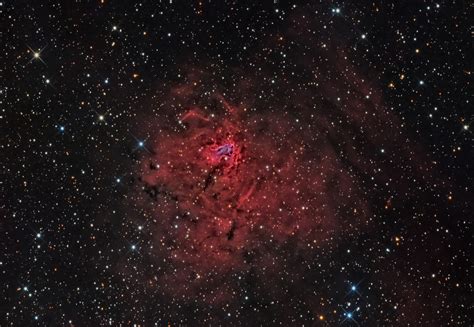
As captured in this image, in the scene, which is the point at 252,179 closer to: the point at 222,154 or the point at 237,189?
the point at 237,189

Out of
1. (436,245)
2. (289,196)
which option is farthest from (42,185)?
(436,245)

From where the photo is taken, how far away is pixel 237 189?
7.45ft

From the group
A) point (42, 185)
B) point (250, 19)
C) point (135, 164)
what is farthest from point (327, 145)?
point (42, 185)

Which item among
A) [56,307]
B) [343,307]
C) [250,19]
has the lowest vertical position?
[343,307]

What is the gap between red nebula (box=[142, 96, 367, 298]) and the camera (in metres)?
2.24

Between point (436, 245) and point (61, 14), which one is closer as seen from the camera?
point (61, 14)

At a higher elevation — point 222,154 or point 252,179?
point 222,154

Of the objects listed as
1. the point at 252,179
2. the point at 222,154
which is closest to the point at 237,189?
the point at 252,179

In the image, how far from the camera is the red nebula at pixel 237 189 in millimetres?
2244

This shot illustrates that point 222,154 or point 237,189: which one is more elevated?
point 222,154

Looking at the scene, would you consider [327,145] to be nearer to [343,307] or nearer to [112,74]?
[343,307]

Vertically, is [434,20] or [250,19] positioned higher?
[250,19]

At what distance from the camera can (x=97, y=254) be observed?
2254mm

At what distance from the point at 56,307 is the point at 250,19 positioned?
5.67ft
